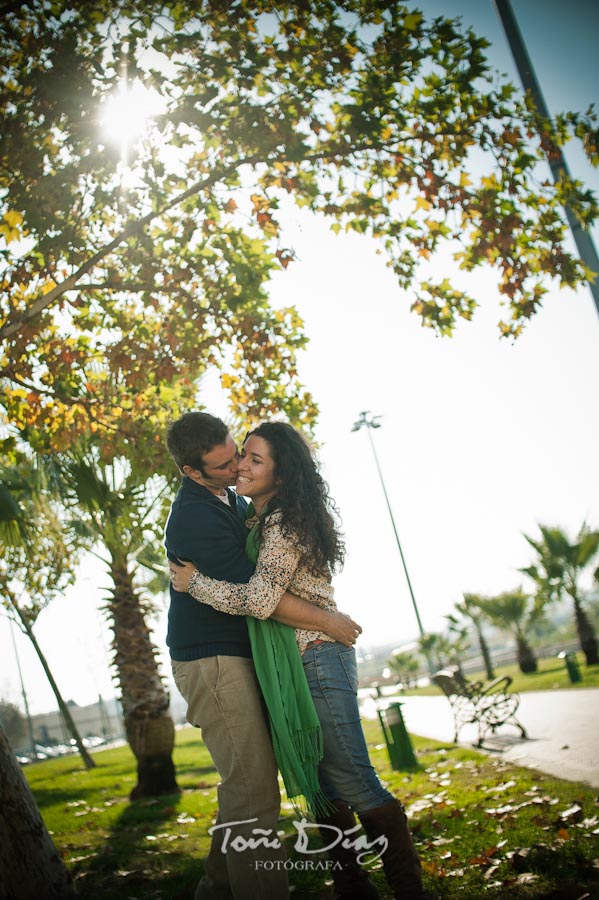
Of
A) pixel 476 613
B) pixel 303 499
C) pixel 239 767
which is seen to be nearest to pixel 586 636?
pixel 476 613

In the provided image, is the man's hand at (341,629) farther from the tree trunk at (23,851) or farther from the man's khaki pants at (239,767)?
the tree trunk at (23,851)

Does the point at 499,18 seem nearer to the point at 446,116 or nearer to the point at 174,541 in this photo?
the point at 446,116

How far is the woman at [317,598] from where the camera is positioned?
3.05 m

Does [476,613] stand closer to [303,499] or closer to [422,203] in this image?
[422,203]

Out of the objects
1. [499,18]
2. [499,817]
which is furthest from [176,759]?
[499,18]

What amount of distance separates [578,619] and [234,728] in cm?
1809

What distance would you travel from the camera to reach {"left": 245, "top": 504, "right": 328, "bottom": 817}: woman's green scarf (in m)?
3.10

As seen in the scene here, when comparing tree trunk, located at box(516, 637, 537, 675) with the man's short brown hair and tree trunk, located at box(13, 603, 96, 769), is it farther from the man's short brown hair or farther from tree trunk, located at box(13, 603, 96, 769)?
the man's short brown hair

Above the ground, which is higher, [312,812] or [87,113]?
[87,113]

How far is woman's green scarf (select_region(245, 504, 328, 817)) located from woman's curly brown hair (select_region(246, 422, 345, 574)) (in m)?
0.45

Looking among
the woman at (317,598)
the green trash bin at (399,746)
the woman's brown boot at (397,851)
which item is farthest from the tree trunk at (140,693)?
the woman's brown boot at (397,851)

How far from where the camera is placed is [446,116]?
5.98 meters

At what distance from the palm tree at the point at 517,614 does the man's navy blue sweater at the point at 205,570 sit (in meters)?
21.7

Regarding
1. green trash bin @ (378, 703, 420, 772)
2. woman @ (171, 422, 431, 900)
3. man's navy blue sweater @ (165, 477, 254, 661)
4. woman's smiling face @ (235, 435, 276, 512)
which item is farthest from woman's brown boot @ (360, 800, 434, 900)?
green trash bin @ (378, 703, 420, 772)
